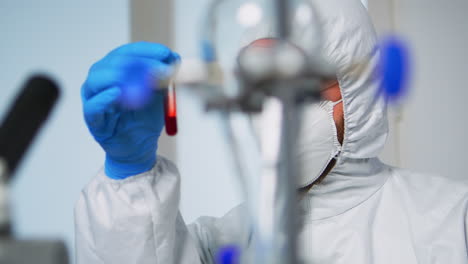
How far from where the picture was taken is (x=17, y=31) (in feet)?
4.07

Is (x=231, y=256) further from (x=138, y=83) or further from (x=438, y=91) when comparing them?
(x=438, y=91)

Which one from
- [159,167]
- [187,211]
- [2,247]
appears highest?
[2,247]

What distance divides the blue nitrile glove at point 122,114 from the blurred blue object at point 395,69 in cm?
23

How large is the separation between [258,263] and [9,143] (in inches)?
6.9

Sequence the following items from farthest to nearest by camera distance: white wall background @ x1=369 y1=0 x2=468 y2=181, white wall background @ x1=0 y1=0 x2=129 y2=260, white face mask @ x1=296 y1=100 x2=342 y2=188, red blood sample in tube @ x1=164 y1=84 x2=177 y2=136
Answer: white wall background @ x1=369 y1=0 x2=468 y2=181
white wall background @ x1=0 y1=0 x2=129 y2=260
white face mask @ x1=296 y1=100 x2=342 y2=188
red blood sample in tube @ x1=164 y1=84 x2=177 y2=136

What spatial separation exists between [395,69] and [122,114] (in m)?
0.36

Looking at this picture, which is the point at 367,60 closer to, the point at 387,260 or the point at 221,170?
the point at 387,260

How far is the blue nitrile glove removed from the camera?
0.50 meters

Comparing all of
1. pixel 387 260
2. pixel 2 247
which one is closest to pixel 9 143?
pixel 2 247

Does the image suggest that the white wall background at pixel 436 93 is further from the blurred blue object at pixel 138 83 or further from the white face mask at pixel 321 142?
the blurred blue object at pixel 138 83

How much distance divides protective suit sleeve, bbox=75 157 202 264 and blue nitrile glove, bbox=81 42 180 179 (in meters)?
0.02

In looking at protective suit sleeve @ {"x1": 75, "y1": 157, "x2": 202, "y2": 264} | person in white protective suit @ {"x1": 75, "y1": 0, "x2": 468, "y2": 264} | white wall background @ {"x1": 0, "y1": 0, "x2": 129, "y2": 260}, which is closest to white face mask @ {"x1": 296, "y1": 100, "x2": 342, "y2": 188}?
person in white protective suit @ {"x1": 75, "y1": 0, "x2": 468, "y2": 264}

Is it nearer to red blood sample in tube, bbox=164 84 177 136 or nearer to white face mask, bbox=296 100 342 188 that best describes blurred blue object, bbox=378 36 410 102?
red blood sample in tube, bbox=164 84 177 136

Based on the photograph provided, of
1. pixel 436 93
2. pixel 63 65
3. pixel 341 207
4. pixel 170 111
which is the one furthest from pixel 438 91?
pixel 170 111
